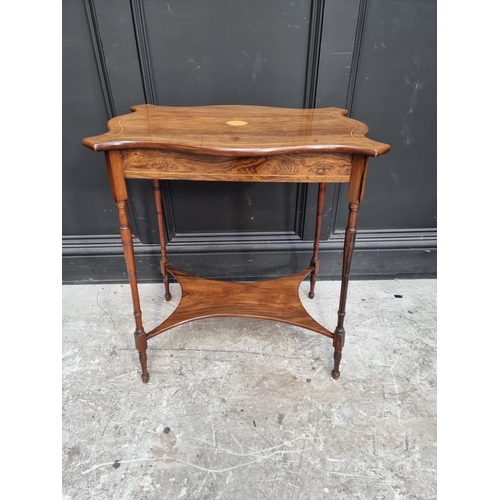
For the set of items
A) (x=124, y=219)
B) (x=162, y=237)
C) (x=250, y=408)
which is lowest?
(x=250, y=408)

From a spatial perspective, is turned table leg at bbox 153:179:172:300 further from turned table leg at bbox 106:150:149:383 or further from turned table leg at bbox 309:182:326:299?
turned table leg at bbox 309:182:326:299

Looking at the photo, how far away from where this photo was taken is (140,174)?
1108mm

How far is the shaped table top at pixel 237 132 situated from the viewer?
39.4 inches

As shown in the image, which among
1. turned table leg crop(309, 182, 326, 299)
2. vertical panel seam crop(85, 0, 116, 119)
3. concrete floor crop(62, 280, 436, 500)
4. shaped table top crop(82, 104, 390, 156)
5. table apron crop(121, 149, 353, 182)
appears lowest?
concrete floor crop(62, 280, 436, 500)

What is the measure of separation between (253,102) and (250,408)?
4.23ft

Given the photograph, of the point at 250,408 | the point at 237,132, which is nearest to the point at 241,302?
the point at 250,408

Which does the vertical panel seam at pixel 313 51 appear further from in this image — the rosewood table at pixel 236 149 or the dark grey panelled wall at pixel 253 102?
the rosewood table at pixel 236 149

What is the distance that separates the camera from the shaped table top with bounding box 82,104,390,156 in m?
1.00

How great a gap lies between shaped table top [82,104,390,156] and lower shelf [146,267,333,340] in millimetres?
722

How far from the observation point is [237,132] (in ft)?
3.67

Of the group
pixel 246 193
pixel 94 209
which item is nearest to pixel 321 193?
pixel 246 193

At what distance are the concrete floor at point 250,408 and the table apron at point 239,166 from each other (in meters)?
0.81

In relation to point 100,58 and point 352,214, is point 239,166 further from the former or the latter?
point 100,58

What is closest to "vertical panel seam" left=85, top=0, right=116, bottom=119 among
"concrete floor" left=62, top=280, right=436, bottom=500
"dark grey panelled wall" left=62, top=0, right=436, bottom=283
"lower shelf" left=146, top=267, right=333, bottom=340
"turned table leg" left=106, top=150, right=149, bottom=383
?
"dark grey panelled wall" left=62, top=0, right=436, bottom=283
